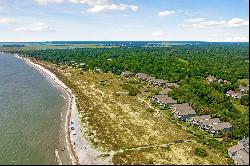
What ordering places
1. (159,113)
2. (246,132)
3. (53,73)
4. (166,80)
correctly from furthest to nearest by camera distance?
(53,73)
(166,80)
(159,113)
(246,132)

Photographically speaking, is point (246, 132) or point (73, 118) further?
point (73, 118)

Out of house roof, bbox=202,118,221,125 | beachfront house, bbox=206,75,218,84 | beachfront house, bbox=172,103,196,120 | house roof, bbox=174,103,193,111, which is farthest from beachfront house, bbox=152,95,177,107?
beachfront house, bbox=206,75,218,84

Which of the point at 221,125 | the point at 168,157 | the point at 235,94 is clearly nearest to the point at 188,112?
the point at 221,125

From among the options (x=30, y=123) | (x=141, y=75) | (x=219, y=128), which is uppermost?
(x=141, y=75)

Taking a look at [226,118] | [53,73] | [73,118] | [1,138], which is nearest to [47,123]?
[73,118]

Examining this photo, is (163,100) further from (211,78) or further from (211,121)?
(211,78)

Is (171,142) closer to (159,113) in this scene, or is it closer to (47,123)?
(159,113)

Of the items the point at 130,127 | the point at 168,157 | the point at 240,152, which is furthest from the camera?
the point at 130,127
